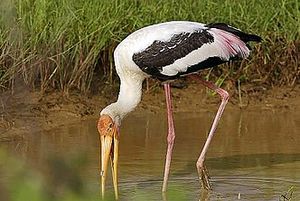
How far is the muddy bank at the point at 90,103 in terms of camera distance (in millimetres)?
6875

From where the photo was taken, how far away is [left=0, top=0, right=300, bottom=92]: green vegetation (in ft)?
22.6

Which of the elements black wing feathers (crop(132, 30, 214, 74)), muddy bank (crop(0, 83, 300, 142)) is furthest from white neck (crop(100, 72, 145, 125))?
muddy bank (crop(0, 83, 300, 142))

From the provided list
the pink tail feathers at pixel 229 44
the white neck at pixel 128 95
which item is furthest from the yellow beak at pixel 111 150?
the pink tail feathers at pixel 229 44

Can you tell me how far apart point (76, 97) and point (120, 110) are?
2.15 meters

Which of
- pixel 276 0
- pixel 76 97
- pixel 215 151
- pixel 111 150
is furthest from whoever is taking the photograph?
pixel 276 0

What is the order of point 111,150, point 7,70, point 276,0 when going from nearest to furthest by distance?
point 111,150 < point 7,70 < point 276,0

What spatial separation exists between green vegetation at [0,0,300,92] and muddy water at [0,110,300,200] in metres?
0.46

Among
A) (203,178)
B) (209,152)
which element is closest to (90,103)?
(209,152)

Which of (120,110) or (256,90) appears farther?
(256,90)

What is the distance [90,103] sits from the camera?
740 cm

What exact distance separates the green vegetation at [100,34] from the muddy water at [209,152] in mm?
459

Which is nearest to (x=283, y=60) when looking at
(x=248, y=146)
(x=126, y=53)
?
(x=248, y=146)

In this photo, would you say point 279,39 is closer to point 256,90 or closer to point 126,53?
point 256,90

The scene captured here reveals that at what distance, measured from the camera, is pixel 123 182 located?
5336 mm
